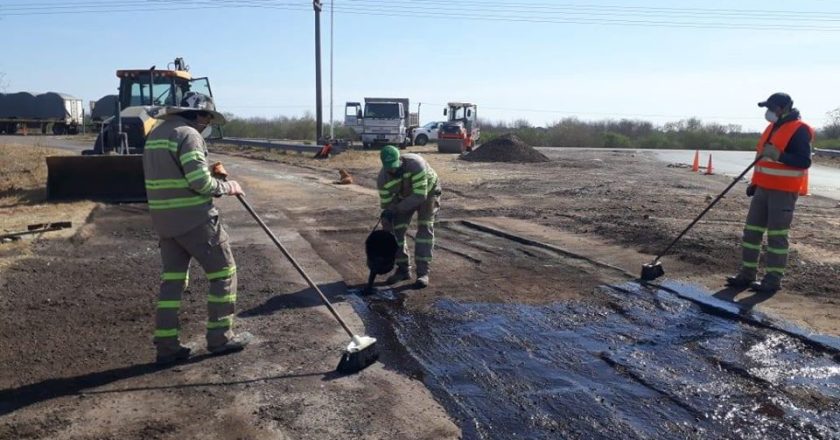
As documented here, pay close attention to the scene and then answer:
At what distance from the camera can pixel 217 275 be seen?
17.8 ft

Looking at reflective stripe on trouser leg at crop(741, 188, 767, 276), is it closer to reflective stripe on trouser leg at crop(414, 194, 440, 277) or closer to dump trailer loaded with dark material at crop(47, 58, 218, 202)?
reflective stripe on trouser leg at crop(414, 194, 440, 277)

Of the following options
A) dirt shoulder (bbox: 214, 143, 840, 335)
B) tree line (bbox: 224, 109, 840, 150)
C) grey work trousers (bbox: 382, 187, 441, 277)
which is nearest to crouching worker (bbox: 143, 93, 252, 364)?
grey work trousers (bbox: 382, 187, 441, 277)

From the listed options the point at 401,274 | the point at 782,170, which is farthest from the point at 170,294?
the point at 782,170

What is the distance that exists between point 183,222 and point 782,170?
5689 mm

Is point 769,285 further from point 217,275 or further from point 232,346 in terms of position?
point 217,275

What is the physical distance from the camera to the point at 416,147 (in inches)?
1686

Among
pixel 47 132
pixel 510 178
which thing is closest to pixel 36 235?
pixel 510 178

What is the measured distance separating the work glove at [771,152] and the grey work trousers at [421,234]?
3.29 m

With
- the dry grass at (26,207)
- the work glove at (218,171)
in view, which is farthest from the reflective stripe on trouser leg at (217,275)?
the dry grass at (26,207)

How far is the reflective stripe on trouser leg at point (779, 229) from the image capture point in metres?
7.50

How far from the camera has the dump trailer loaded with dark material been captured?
1403cm

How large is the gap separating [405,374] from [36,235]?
7134mm

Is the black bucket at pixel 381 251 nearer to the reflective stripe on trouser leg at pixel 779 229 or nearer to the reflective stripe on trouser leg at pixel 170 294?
the reflective stripe on trouser leg at pixel 170 294

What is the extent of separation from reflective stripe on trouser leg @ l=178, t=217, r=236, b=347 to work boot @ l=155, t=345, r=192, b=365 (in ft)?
0.67
